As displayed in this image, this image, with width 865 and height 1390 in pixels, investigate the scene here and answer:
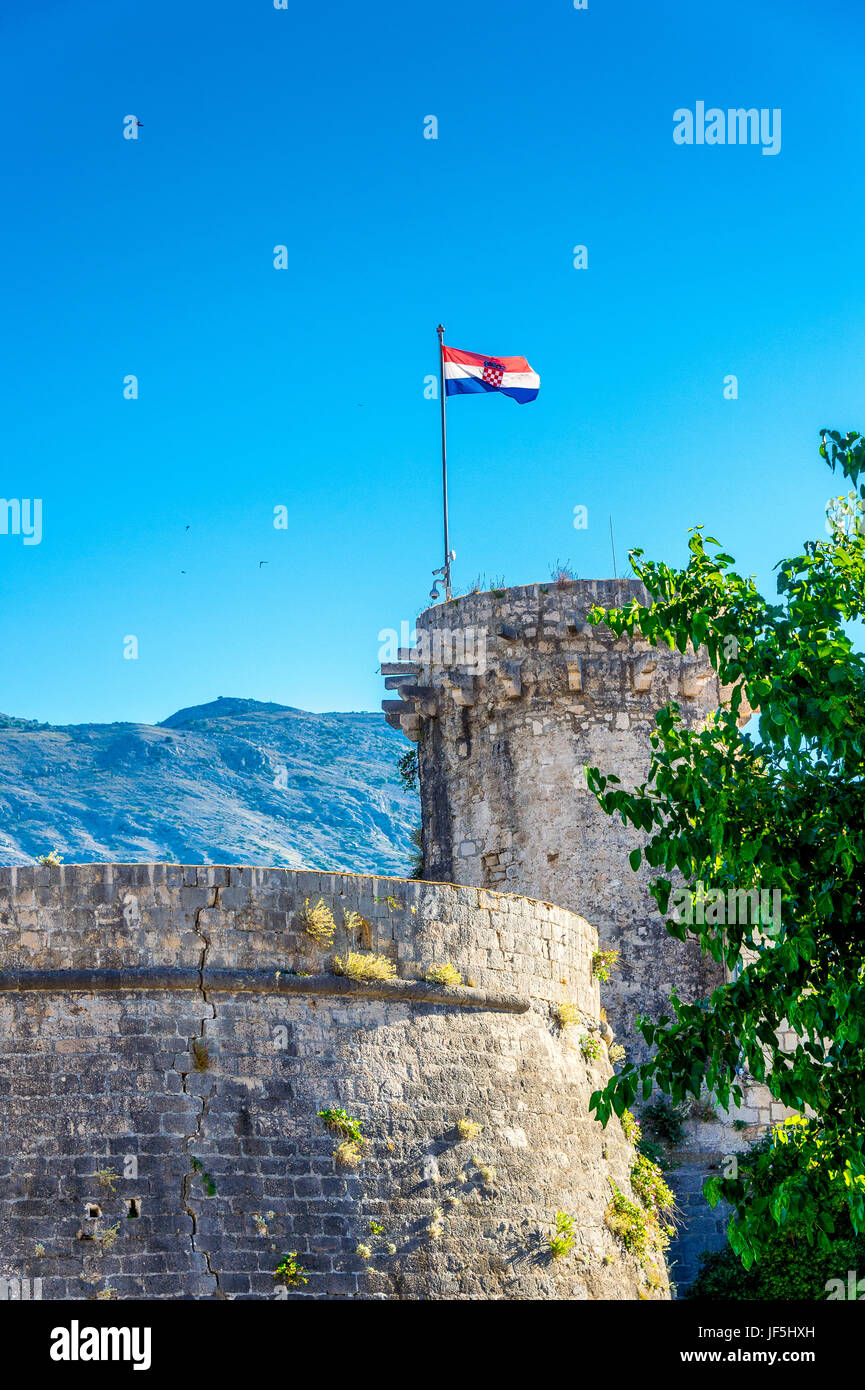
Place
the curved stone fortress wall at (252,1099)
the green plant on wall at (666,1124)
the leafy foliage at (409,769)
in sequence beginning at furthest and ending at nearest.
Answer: the leafy foliage at (409,769) → the green plant on wall at (666,1124) → the curved stone fortress wall at (252,1099)

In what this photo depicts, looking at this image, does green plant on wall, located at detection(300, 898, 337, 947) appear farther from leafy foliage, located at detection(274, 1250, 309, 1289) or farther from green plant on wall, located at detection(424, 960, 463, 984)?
leafy foliage, located at detection(274, 1250, 309, 1289)

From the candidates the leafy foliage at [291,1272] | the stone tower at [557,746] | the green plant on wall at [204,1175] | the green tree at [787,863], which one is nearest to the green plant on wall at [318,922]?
the green plant on wall at [204,1175]

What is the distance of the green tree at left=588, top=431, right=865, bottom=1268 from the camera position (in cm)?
960

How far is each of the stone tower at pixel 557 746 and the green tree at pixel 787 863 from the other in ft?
28.5

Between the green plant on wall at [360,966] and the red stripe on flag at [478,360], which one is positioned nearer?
the green plant on wall at [360,966]

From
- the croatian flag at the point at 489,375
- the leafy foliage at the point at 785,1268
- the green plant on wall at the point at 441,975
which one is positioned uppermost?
the croatian flag at the point at 489,375

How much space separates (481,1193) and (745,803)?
14.7 ft

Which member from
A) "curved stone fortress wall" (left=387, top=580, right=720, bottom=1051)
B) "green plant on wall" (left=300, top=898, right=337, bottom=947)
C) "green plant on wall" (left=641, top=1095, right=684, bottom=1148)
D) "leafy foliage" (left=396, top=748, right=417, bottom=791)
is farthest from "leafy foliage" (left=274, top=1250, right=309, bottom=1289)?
"leafy foliage" (left=396, top=748, right=417, bottom=791)

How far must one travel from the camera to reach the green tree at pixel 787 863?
31.5ft

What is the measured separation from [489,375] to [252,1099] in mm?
13042

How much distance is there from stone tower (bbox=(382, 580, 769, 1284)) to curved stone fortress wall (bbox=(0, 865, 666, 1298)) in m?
5.79

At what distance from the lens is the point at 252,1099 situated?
39.3ft

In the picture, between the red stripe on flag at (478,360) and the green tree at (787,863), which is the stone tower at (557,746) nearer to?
the red stripe on flag at (478,360)
